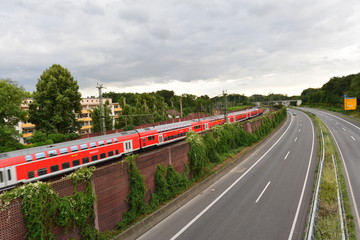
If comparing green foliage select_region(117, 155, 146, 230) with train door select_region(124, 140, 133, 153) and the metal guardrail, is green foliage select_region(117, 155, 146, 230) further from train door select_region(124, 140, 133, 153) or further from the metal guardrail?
train door select_region(124, 140, 133, 153)

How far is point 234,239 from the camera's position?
458 inches

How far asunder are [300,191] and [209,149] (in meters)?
10.8

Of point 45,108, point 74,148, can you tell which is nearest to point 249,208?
point 74,148

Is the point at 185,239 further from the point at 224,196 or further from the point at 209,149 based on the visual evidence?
the point at 209,149

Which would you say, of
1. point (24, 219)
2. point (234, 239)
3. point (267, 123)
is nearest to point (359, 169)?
point (234, 239)

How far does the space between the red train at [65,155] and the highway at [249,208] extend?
1097 cm

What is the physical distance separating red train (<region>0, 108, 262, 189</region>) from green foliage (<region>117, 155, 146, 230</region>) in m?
8.95

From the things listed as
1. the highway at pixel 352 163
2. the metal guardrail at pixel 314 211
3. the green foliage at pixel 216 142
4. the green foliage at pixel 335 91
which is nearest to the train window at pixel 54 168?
the green foliage at pixel 216 142

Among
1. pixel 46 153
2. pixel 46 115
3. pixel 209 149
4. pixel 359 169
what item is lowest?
pixel 359 169

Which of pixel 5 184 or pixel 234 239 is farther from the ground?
pixel 5 184

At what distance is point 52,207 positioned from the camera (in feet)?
30.1

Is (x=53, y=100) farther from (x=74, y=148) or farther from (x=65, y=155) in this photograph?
(x=65, y=155)

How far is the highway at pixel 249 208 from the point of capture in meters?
12.3

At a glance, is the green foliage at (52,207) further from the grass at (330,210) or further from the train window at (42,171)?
the grass at (330,210)
